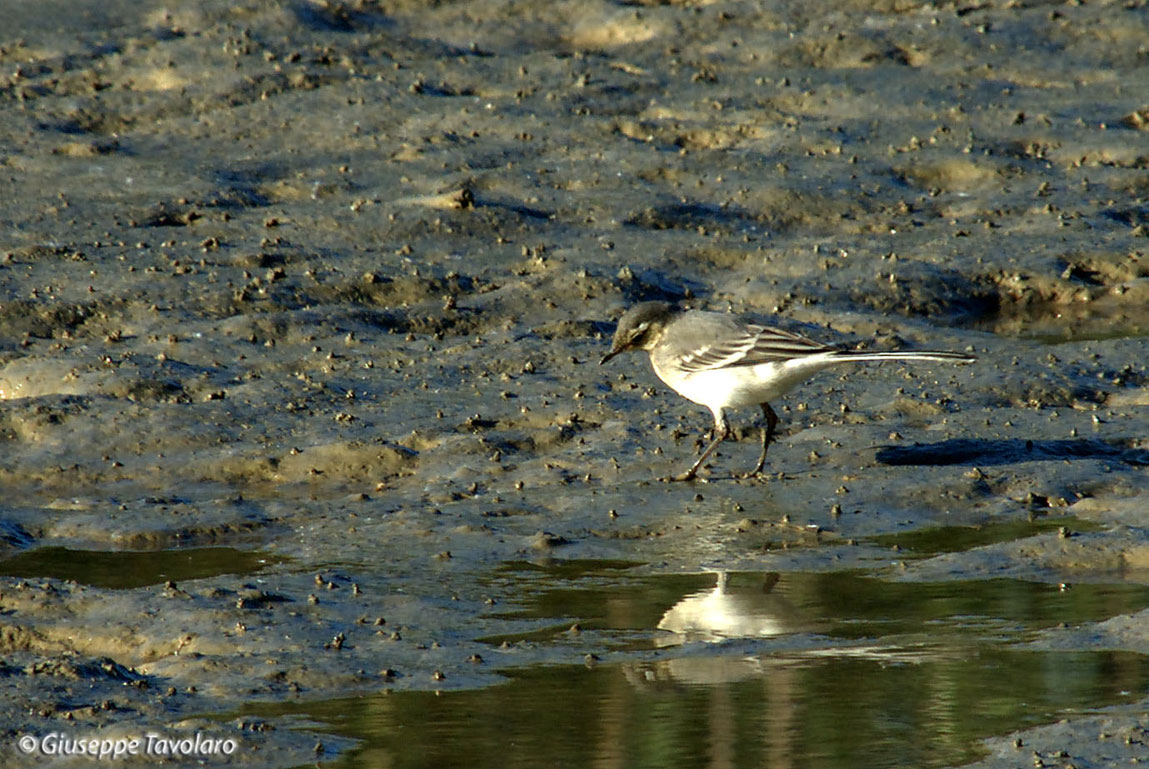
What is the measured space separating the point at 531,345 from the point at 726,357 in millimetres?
1928

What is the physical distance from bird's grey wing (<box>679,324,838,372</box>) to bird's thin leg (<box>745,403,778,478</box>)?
0.40 meters

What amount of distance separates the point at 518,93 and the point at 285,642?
8.50 m

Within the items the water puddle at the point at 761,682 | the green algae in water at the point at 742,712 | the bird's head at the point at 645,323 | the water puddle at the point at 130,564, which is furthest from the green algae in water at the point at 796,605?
the bird's head at the point at 645,323

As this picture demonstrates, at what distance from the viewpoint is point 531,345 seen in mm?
10359

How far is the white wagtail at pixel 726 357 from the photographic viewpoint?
27.9ft

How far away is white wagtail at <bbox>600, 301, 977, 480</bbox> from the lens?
8.50m

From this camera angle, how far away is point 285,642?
640 cm

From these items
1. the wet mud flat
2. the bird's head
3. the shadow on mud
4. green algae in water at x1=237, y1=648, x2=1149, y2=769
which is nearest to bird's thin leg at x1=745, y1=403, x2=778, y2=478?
the wet mud flat

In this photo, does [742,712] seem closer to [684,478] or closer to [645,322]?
[684,478]

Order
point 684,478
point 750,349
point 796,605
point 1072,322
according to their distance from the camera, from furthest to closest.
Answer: point 1072,322, point 750,349, point 684,478, point 796,605

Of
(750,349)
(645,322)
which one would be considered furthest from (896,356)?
(645,322)

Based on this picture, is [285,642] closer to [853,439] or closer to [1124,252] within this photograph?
[853,439]

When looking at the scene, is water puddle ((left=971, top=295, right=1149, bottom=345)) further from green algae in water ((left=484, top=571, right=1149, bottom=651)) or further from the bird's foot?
green algae in water ((left=484, top=571, right=1149, bottom=651))

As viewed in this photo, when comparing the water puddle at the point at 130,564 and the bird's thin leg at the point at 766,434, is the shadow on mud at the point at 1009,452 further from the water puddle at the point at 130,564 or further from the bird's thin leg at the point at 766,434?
the water puddle at the point at 130,564
